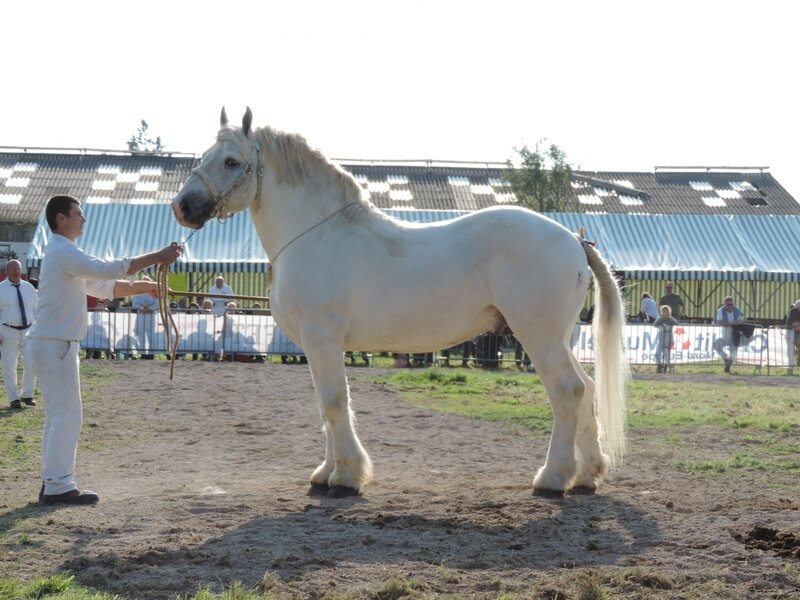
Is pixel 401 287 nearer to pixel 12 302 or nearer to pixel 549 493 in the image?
pixel 549 493

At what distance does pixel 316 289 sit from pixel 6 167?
34.8m

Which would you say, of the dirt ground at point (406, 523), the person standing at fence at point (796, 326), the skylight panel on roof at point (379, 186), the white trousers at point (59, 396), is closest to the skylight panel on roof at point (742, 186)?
the skylight panel on roof at point (379, 186)

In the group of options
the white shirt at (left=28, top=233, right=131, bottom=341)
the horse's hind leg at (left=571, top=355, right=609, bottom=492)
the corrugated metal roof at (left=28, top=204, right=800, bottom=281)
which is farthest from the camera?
the corrugated metal roof at (left=28, top=204, right=800, bottom=281)

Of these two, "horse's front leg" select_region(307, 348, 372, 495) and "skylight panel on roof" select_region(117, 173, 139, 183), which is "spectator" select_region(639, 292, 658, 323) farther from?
"skylight panel on roof" select_region(117, 173, 139, 183)

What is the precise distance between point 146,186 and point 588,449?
31429mm

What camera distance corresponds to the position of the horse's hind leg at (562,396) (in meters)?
7.19

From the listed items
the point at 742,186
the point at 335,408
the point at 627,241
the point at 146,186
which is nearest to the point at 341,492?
the point at 335,408

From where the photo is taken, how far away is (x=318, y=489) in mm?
7316

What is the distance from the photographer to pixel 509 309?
7195 mm

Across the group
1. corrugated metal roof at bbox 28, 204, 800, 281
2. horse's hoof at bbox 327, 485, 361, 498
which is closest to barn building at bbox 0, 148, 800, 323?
corrugated metal roof at bbox 28, 204, 800, 281

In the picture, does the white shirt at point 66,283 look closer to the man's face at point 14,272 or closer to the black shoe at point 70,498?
the black shoe at point 70,498

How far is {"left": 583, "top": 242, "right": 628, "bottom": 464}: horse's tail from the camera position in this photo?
7.53 meters

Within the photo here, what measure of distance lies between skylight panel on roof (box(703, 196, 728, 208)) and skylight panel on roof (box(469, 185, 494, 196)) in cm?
892

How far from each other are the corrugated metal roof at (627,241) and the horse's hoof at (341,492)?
63.3 feet
